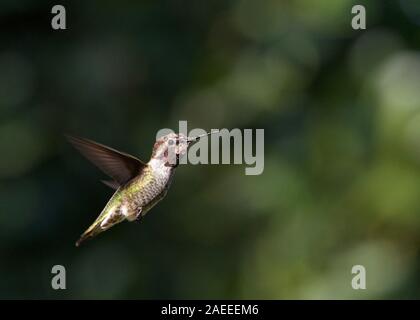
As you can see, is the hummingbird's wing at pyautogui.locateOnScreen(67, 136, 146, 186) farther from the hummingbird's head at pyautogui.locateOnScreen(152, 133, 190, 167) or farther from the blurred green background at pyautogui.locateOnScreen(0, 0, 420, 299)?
the blurred green background at pyautogui.locateOnScreen(0, 0, 420, 299)

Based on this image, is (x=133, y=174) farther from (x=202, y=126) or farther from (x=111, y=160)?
(x=202, y=126)

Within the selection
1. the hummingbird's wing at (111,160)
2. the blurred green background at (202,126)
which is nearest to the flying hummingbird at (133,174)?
Answer: the hummingbird's wing at (111,160)

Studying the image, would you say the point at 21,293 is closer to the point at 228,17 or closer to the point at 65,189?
the point at 65,189

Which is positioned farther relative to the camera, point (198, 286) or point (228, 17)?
point (228, 17)

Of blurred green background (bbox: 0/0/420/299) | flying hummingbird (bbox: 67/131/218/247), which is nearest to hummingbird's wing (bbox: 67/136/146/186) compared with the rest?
flying hummingbird (bbox: 67/131/218/247)

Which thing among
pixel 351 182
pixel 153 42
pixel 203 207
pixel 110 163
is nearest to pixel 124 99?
pixel 153 42
